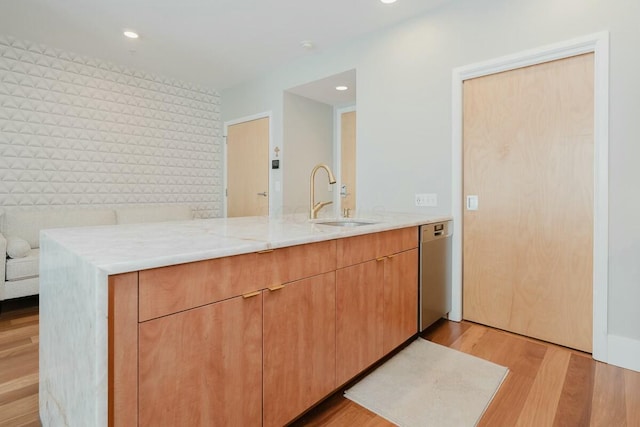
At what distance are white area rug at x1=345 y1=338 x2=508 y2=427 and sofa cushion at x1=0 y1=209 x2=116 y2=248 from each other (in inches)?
130

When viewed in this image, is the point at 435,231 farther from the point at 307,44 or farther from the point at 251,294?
the point at 307,44

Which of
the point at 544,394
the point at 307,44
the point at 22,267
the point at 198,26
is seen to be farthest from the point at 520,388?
the point at 22,267

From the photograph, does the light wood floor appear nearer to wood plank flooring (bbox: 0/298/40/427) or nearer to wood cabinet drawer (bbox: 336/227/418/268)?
wood plank flooring (bbox: 0/298/40/427)

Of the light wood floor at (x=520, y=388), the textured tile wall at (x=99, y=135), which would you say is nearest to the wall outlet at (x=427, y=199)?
the light wood floor at (x=520, y=388)

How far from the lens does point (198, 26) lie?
2961 mm

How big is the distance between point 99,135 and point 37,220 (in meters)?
1.11

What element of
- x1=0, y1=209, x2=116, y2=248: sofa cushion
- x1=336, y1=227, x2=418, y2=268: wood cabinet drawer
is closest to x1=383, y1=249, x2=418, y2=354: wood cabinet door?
x1=336, y1=227, x2=418, y2=268: wood cabinet drawer

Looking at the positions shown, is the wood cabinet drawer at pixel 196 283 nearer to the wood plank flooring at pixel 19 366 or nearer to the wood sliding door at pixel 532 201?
the wood plank flooring at pixel 19 366

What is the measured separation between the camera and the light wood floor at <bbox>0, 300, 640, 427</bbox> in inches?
56.9

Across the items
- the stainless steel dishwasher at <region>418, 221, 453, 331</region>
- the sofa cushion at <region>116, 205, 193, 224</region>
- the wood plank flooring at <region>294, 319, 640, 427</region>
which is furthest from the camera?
the sofa cushion at <region>116, 205, 193, 224</region>

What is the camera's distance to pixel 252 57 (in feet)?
12.0

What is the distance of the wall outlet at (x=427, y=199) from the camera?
2.69 meters

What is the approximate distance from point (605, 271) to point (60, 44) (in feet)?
16.2

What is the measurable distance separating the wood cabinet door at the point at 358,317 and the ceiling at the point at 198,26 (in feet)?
7.12
